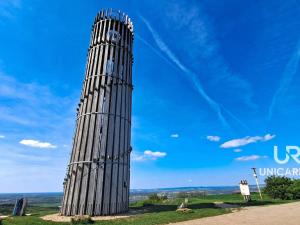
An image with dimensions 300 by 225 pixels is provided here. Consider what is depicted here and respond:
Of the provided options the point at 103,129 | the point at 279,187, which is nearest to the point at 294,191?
the point at 279,187

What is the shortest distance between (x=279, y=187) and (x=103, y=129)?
79.2ft

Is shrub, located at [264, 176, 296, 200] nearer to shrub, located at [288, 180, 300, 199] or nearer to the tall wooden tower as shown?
shrub, located at [288, 180, 300, 199]

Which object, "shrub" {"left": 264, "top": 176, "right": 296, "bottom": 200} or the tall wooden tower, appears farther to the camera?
"shrub" {"left": 264, "top": 176, "right": 296, "bottom": 200}

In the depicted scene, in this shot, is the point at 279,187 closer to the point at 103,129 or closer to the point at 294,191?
the point at 294,191

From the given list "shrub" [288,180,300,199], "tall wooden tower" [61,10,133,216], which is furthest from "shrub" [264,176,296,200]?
"tall wooden tower" [61,10,133,216]

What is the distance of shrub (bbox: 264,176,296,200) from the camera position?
103 feet

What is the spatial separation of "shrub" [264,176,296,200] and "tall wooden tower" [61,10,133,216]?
20836mm

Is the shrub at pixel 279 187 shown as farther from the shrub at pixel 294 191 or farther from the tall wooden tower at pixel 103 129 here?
the tall wooden tower at pixel 103 129

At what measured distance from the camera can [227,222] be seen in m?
14.3

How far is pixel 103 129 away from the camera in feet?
68.3

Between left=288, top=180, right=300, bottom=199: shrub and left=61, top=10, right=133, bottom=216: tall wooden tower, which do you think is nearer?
left=61, top=10, right=133, bottom=216: tall wooden tower

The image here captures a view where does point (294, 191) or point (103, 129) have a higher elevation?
point (103, 129)

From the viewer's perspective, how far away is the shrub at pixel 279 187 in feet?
103

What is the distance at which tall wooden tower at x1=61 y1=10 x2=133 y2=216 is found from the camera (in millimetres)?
19234
